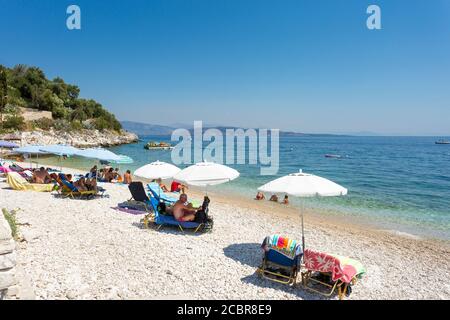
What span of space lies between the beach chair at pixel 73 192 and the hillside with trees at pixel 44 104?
40269 mm

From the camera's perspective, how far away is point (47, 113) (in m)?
60.5

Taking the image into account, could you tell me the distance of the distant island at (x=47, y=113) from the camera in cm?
4816

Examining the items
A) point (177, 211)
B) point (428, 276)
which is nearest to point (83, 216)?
point (177, 211)

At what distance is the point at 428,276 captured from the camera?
263 inches

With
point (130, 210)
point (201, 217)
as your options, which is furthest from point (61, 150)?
point (201, 217)

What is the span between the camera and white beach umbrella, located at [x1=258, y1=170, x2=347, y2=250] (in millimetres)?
5949

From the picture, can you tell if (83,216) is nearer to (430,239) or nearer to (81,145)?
(430,239)

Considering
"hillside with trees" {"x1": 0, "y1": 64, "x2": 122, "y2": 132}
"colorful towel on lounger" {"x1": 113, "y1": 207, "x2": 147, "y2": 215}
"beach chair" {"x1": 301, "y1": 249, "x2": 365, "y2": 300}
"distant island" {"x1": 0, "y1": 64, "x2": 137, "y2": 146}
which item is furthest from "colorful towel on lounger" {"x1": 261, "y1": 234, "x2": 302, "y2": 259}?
"hillside with trees" {"x1": 0, "y1": 64, "x2": 122, "y2": 132}

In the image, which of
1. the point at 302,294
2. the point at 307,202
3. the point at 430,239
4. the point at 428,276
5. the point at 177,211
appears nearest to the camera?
the point at 302,294

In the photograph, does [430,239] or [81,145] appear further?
[81,145]

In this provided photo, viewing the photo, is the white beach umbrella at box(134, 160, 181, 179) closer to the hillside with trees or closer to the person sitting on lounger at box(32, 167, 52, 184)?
the person sitting on lounger at box(32, 167, 52, 184)

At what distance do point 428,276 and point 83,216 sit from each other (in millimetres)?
8839

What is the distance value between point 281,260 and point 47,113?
65.6m

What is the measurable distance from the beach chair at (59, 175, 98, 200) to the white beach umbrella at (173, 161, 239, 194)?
17.2ft
